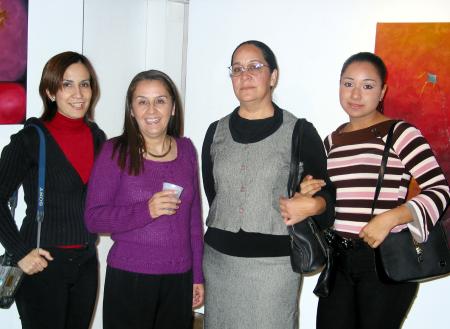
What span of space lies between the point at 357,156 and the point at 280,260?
680mm

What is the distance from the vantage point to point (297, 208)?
2.01 meters

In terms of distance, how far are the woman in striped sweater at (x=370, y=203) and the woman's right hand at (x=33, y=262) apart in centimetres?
130

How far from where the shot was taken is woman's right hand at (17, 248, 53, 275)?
202cm

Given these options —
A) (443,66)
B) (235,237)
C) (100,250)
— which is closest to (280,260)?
(235,237)

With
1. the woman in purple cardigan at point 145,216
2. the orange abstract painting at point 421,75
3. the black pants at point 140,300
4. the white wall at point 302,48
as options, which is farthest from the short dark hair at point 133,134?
the orange abstract painting at point 421,75

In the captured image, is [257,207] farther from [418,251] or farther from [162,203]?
[418,251]

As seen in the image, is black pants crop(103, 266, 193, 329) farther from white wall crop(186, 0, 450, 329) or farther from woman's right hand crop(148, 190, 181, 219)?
white wall crop(186, 0, 450, 329)

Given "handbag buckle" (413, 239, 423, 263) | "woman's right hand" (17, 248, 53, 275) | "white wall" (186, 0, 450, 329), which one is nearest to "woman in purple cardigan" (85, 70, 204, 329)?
"woman's right hand" (17, 248, 53, 275)

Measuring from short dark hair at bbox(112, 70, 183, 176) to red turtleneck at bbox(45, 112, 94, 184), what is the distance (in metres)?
0.25

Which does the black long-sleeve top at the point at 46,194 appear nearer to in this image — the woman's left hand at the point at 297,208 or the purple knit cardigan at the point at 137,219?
the purple knit cardigan at the point at 137,219

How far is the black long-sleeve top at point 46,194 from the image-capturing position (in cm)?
204

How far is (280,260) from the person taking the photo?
6.94 feet

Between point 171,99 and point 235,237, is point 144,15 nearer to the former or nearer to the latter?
point 171,99

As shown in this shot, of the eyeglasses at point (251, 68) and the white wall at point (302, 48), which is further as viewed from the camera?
the white wall at point (302, 48)
